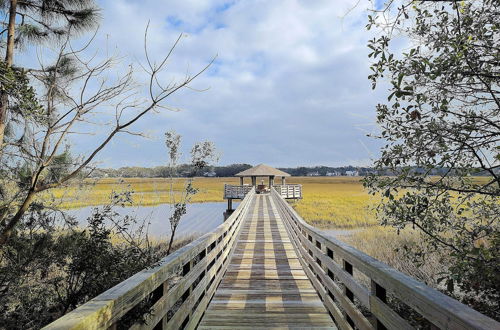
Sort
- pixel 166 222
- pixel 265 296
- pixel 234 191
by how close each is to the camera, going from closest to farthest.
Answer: pixel 265 296, pixel 166 222, pixel 234 191

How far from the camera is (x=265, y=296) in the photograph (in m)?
4.45

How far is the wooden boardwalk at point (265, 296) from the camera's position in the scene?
350cm

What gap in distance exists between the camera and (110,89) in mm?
3695

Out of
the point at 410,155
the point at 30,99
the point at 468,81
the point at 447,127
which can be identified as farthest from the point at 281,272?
the point at 30,99

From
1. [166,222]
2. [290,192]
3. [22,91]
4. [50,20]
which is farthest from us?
[290,192]

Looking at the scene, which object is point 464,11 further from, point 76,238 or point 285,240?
point 285,240

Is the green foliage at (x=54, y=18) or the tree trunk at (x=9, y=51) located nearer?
the tree trunk at (x=9, y=51)

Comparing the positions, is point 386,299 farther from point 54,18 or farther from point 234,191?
point 234,191

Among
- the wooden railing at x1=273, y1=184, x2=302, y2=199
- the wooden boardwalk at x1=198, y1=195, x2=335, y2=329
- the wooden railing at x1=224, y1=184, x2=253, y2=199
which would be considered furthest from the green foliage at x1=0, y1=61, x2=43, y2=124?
the wooden railing at x1=273, y1=184, x2=302, y2=199

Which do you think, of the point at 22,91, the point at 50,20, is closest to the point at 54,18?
the point at 50,20

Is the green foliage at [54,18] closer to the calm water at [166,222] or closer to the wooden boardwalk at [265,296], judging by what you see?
the wooden boardwalk at [265,296]

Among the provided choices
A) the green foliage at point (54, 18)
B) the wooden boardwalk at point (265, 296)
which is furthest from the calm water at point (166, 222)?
the green foliage at point (54, 18)

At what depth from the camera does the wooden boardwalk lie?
350 cm

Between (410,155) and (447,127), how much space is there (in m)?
0.48
